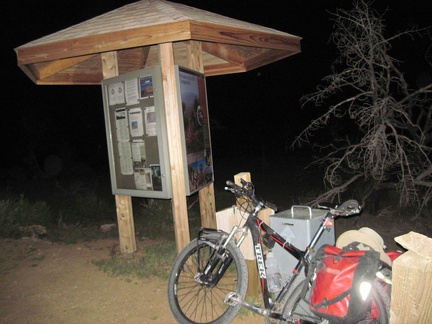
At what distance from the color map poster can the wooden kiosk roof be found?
22.4 inches

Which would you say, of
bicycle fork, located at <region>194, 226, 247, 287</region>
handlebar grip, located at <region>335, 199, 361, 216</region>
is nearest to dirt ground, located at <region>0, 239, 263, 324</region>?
bicycle fork, located at <region>194, 226, 247, 287</region>

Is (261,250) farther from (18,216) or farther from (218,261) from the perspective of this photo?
(18,216)

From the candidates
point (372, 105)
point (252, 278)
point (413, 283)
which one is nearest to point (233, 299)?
point (252, 278)

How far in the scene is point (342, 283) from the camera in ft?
8.32

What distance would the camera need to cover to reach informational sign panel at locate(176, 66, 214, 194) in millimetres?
4452

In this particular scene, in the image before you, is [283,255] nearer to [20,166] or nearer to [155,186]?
[155,186]

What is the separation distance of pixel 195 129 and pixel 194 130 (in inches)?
1.4

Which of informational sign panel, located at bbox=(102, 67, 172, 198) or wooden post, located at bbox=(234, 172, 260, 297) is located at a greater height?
informational sign panel, located at bbox=(102, 67, 172, 198)

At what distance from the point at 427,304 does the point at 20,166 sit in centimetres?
2548

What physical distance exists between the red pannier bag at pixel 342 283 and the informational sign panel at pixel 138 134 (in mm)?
2204

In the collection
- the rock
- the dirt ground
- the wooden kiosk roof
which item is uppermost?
the wooden kiosk roof

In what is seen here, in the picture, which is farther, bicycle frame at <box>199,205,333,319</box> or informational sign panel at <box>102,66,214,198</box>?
informational sign panel at <box>102,66,214,198</box>

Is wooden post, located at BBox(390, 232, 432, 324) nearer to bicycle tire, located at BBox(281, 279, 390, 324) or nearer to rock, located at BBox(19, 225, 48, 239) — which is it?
bicycle tire, located at BBox(281, 279, 390, 324)

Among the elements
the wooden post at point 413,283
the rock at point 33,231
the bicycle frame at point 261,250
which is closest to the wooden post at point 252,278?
the bicycle frame at point 261,250
